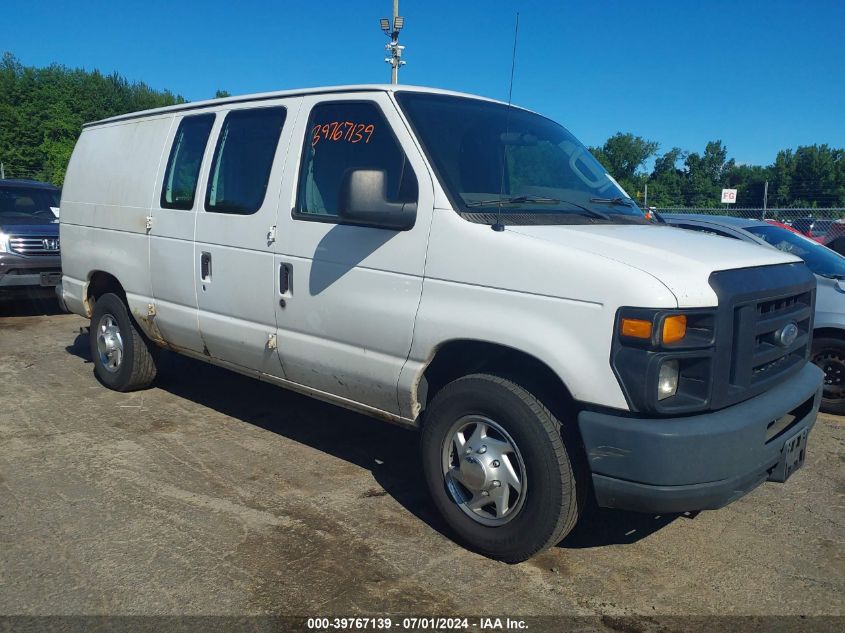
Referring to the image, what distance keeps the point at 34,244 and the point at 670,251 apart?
369 inches

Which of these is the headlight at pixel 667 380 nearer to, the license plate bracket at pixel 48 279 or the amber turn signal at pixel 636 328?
the amber turn signal at pixel 636 328

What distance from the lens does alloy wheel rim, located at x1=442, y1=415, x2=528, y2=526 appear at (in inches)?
127

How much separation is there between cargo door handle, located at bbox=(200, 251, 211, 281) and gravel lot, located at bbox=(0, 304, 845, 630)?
1.16 meters

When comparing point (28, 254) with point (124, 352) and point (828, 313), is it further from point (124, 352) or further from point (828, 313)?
point (828, 313)

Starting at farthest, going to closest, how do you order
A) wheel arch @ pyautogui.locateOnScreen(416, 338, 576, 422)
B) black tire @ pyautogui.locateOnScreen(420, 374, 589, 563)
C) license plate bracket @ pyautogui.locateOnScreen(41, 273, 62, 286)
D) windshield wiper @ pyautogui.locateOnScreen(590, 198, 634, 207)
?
license plate bracket @ pyautogui.locateOnScreen(41, 273, 62, 286), windshield wiper @ pyautogui.locateOnScreen(590, 198, 634, 207), wheel arch @ pyautogui.locateOnScreen(416, 338, 576, 422), black tire @ pyautogui.locateOnScreen(420, 374, 589, 563)

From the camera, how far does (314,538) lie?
3.55 metres

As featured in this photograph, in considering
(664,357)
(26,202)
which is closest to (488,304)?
(664,357)

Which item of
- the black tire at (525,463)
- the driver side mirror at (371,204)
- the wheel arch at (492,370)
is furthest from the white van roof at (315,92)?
the black tire at (525,463)

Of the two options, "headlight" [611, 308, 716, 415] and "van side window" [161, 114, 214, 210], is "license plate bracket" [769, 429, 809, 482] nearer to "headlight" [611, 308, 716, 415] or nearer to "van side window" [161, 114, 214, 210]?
"headlight" [611, 308, 716, 415]

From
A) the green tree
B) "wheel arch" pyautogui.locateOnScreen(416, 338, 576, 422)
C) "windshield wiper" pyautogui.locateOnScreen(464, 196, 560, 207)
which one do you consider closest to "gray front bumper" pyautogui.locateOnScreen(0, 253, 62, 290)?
"wheel arch" pyautogui.locateOnScreen(416, 338, 576, 422)

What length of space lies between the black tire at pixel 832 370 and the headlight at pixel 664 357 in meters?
3.80

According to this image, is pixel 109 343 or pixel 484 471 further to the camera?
pixel 109 343

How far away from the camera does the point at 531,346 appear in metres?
3.05

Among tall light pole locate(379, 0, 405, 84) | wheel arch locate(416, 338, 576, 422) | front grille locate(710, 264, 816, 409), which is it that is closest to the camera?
front grille locate(710, 264, 816, 409)
